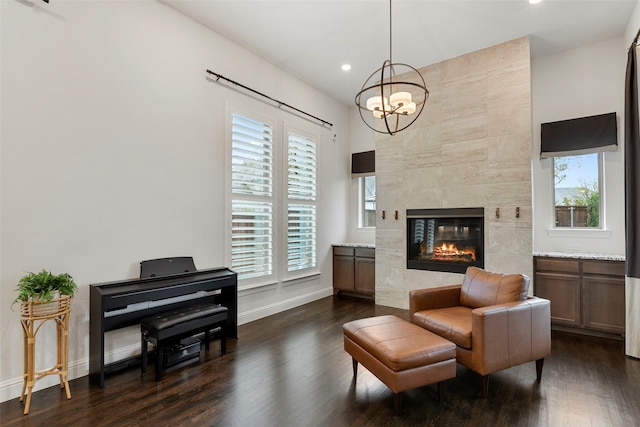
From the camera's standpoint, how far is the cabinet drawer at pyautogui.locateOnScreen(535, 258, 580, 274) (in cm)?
386

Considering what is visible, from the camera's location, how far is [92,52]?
9.60 ft

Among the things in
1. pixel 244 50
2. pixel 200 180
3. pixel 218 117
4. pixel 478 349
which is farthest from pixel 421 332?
pixel 244 50

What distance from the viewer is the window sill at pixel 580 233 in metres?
4.10

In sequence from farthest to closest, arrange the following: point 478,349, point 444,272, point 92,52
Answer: point 444,272 → point 92,52 → point 478,349

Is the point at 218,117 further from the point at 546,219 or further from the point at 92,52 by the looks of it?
the point at 546,219

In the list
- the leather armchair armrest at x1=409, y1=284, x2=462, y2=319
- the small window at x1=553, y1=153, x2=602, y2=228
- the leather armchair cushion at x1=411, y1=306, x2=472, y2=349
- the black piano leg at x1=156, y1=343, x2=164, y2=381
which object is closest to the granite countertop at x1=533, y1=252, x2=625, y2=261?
the small window at x1=553, y1=153, x2=602, y2=228

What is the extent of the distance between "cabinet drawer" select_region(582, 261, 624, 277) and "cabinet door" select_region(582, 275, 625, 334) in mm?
59

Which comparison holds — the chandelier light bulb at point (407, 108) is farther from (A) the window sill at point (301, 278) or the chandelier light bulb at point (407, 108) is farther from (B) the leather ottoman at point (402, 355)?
(A) the window sill at point (301, 278)

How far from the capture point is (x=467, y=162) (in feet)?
14.9

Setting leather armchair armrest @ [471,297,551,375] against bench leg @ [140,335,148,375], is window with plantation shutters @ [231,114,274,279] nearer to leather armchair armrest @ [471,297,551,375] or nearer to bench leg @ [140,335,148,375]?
bench leg @ [140,335,148,375]

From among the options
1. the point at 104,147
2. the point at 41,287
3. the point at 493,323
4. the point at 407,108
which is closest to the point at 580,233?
the point at 493,323

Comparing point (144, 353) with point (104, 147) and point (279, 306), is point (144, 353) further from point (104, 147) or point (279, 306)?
point (279, 306)

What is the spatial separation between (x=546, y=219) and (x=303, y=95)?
4070mm

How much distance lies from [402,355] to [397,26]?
143 inches
